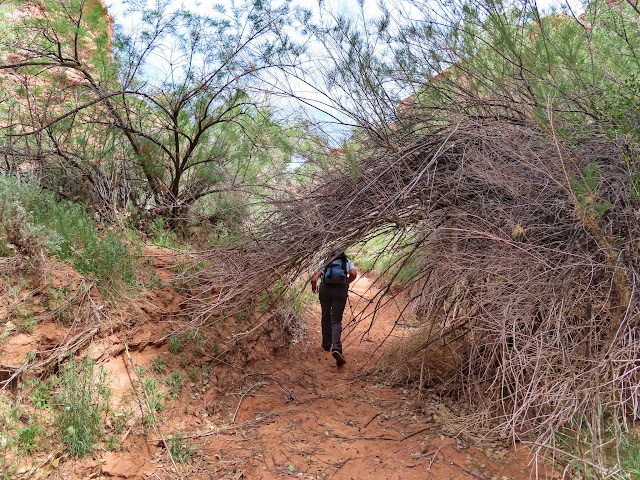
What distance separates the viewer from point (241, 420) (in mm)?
4645

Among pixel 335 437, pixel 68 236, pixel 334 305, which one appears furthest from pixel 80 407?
pixel 334 305

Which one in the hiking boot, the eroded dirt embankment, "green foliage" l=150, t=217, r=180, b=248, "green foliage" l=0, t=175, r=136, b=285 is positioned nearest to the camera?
the eroded dirt embankment

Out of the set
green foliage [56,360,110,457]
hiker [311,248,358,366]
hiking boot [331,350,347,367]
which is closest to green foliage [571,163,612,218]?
hiker [311,248,358,366]

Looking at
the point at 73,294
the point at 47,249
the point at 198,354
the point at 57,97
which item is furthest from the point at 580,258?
the point at 57,97

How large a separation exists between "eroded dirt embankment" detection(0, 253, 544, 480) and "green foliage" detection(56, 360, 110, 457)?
106mm

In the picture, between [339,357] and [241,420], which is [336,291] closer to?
[339,357]

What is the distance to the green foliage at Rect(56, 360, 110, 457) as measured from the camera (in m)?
3.35

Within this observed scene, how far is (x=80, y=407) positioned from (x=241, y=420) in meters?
1.70

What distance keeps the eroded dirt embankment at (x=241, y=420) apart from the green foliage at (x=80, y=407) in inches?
4.2

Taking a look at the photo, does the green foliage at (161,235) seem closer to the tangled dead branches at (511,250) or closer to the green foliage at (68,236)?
the green foliage at (68,236)

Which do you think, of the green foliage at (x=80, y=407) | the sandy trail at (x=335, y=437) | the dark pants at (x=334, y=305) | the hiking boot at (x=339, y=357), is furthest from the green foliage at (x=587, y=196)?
the green foliage at (x=80, y=407)

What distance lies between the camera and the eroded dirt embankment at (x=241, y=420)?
3582mm

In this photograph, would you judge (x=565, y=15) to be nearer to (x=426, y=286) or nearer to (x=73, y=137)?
(x=426, y=286)

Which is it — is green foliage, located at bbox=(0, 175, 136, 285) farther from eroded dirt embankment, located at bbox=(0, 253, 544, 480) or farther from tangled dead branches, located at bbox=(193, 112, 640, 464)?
tangled dead branches, located at bbox=(193, 112, 640, 464)
